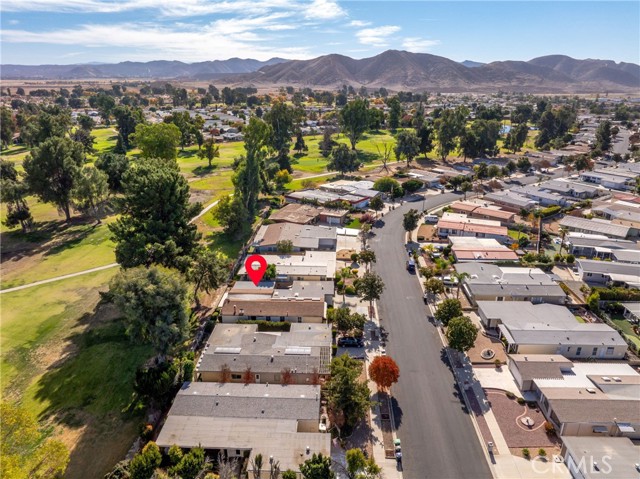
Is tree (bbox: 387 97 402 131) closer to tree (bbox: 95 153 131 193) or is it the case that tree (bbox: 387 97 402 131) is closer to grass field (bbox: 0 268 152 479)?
tree (bbox: 95 153 131 193)

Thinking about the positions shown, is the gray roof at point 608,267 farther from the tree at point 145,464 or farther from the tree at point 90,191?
the tree at point 90,191

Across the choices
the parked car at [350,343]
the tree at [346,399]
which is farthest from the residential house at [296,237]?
the tree at [346,399]

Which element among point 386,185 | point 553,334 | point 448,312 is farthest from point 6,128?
point 553,334

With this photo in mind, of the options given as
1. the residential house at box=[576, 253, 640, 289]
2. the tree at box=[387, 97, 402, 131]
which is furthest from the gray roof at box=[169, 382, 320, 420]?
→ the tree at box=[387, 97, 402, 131]

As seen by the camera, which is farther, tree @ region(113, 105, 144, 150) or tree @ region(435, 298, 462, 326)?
tree @ region(113, 105, 144, 150)

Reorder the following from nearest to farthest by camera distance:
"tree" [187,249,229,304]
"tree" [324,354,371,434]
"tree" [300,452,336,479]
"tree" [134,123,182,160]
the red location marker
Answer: "tree" [300,452,336,479], "tree" [324,354,371,434], "tree" [187,249,229,304], the red location marker, "tree" [134,123,182,160]
